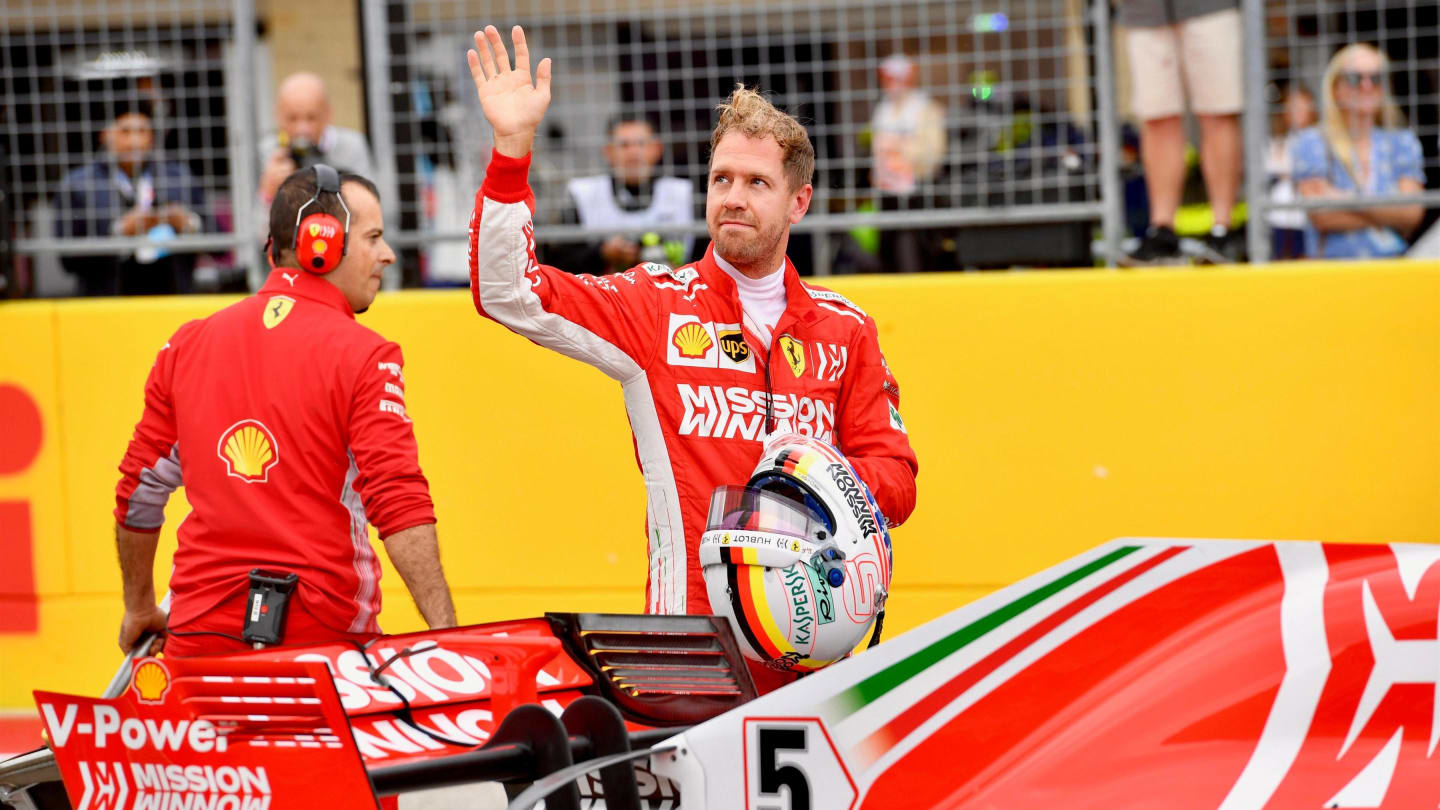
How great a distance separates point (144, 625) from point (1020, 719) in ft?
8.15

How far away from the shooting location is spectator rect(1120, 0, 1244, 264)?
5.46 m

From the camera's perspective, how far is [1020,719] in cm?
249

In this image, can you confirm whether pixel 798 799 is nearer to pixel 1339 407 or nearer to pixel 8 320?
pixel 1339 407

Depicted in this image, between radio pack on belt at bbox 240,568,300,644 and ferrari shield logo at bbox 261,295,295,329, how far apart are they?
22.9 inches

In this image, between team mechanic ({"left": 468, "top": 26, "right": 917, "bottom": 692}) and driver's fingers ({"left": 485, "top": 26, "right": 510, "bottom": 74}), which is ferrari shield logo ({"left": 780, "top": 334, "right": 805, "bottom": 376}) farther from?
driver's fingers ({"left": 485, "top": 26, "right": 510, "bottom": 74})

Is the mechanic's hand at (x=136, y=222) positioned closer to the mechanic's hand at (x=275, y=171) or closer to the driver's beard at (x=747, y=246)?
the mechanic's hand at (x=275, y=171)

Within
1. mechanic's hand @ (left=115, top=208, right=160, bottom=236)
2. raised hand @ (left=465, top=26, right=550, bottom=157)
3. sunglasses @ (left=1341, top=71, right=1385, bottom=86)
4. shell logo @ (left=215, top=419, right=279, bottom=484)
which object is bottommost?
shell logo @ (left=215, top=419, right=279, bottom=484)

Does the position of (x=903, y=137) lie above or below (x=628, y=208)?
above

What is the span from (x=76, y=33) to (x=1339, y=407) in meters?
4.57

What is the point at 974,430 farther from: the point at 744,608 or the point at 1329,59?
the point at 744,608

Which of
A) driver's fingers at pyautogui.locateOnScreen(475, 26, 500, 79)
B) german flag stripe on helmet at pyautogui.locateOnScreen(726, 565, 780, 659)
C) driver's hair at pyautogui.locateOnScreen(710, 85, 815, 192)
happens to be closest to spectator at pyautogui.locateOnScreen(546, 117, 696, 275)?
driver's hair at pyautogui.locateOnScreen(710, 85, 815, 192)

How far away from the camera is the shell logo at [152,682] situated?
2.54 m

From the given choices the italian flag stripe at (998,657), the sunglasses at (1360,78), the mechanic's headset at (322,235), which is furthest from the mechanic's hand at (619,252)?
the italian flag stripe at (998,657)

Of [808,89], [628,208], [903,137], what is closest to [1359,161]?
[903,137]
